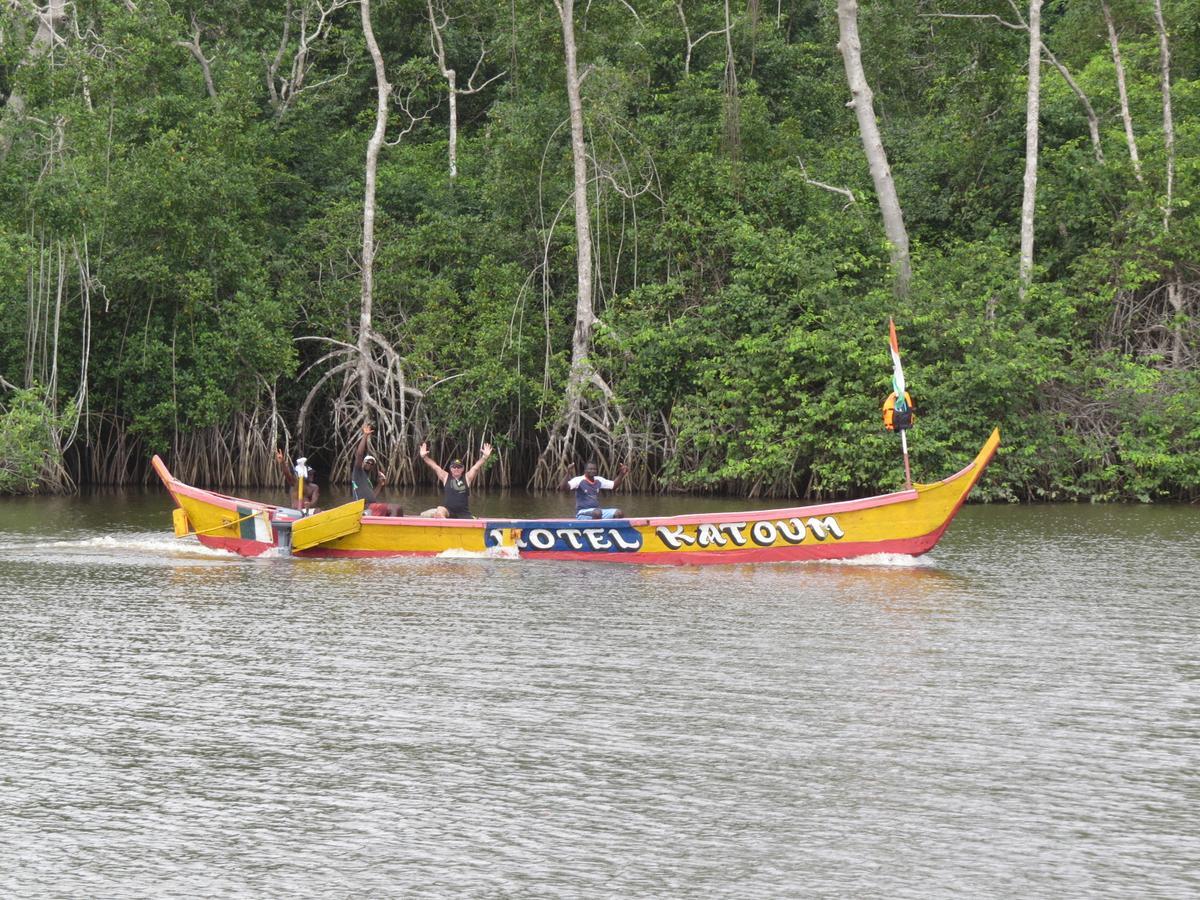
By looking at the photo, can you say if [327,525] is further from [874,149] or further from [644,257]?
[644,257]

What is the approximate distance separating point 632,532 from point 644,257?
1647 centimetres

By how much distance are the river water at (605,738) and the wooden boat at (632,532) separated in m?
1.46

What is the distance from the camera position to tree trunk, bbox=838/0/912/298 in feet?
103

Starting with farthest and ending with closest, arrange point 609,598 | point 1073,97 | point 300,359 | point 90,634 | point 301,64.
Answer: point 301,64
point 300,359
point 1073,97
point 609,598
point 90,634

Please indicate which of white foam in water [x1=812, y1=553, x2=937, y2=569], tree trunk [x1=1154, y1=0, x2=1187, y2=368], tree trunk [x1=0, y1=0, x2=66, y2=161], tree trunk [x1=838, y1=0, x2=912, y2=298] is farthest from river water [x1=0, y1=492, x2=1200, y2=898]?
tree trunk [x1=0, y1=0, x2=66, y2=161]

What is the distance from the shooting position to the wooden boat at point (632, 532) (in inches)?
750

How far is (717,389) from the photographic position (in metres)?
31.0

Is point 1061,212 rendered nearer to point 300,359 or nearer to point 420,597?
point 300,359

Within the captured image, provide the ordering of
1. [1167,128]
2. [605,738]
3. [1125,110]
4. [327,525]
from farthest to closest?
[1125,110], [1167,128], [327,525], [605,738]

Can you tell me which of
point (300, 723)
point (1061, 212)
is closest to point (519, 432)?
point (1061, 212)

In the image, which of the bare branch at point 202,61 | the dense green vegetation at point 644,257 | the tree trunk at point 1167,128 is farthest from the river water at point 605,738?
the bare branch at point 202,61

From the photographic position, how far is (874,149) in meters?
31.5

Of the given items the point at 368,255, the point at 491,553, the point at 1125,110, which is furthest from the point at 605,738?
the point at 368,255

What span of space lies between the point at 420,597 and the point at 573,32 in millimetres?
20938
